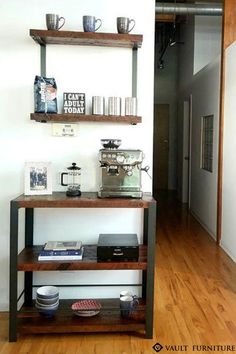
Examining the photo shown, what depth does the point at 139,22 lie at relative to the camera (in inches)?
97.0

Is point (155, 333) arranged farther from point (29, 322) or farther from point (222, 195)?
point (222, 195)

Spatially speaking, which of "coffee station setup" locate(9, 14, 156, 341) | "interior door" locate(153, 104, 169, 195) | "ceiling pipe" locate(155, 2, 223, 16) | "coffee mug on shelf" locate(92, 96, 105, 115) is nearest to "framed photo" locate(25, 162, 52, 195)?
"coffee station setup" locate(9, 14, 156, 341)

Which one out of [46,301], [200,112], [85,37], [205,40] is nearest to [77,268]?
[46,301]

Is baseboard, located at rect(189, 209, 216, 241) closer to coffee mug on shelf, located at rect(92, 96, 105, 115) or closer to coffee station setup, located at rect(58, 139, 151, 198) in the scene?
coffee station setup, located at rect(58, 139, 151, 198)

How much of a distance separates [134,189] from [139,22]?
1225 mm

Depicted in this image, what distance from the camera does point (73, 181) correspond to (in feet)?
8.20

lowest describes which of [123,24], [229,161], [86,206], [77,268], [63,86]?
[77,268]

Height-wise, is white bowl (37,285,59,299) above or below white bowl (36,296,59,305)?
above

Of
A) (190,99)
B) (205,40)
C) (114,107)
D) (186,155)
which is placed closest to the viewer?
(114,107)

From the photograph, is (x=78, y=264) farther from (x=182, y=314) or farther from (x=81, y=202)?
(x=182, y=314)

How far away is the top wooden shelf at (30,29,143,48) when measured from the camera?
86.6 inches

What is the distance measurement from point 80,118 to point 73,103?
156 millimetres

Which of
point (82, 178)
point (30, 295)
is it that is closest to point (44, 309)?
point (30, 295)

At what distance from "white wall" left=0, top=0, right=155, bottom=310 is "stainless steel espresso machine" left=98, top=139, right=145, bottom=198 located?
0.25 meters
